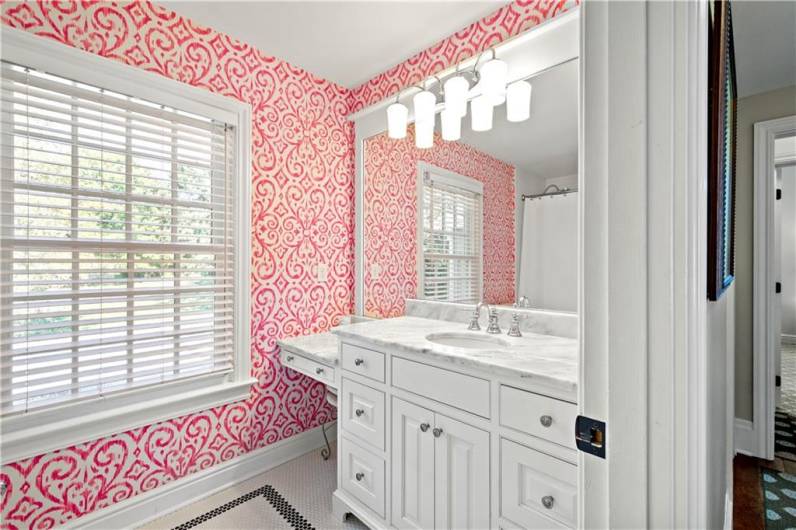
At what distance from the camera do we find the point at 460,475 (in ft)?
4.30

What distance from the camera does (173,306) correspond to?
1.85m

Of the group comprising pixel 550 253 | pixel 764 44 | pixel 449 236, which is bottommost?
pixel 550 253

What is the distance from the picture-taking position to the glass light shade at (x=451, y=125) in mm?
1942

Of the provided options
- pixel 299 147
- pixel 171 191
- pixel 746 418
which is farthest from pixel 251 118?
pixel 746 418

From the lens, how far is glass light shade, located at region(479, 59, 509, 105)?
1.71m

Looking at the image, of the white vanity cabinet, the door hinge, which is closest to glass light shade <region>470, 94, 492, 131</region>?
the white vanity cabinet

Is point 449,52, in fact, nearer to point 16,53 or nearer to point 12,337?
point 16,53

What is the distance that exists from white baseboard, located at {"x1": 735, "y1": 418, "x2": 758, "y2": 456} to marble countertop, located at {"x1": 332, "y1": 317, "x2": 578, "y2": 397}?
6.10 ft

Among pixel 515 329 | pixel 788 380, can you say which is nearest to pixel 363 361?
pixel 515 329

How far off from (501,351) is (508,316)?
49 cm

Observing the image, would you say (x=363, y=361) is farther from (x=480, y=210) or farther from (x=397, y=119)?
(x=397, y=119)

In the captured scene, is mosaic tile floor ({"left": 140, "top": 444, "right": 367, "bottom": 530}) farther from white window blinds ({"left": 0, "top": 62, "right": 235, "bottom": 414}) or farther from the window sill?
white window blinds ({"left": 0, "top": 62, "right": 235, "bottom": 414})

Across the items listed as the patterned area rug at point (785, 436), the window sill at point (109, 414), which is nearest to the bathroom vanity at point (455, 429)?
the window sill at point (109, 414)

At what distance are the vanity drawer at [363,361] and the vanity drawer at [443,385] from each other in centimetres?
8
